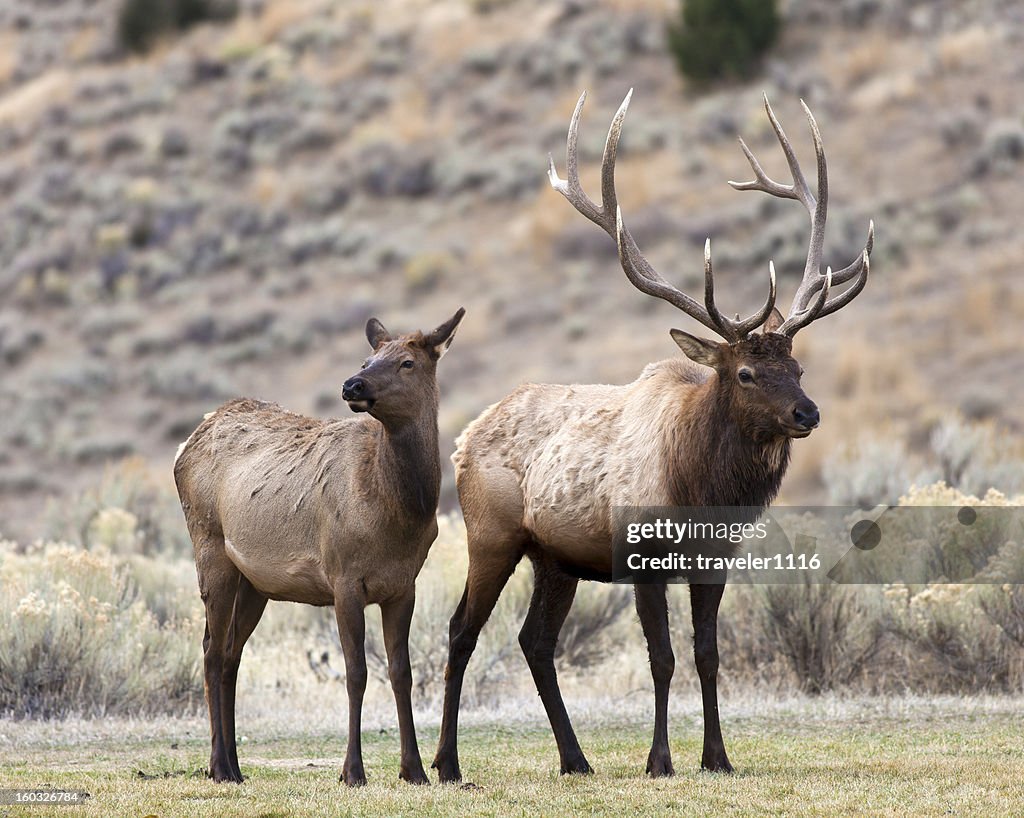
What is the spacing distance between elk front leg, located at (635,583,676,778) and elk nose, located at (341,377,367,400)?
1.88 meters

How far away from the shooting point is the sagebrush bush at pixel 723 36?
117 ft

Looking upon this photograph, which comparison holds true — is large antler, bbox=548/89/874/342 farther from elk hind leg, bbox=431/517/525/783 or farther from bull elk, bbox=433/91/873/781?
elk hind leg, bbox=431/517/525/783

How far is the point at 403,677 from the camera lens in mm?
8594

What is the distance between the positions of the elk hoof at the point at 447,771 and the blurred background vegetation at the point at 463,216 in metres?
8.81

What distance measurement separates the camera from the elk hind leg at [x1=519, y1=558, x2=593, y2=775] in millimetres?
9031

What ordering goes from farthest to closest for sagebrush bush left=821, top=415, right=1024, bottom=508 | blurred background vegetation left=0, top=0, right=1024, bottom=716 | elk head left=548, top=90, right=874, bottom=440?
blurred background vegetation left=0, top=0, right=1024, bottom=716
sagebrush bush left=821, top=415, right=1024, bottom=508
elk head left=548, top=90, right=874, bottom=440

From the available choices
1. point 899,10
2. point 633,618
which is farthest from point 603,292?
point 633,618

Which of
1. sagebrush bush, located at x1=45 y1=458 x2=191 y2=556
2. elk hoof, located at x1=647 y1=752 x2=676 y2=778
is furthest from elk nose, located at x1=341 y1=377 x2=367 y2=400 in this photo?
sagebrush bush, located at x1=45 y1=458 x2=191 y2=556

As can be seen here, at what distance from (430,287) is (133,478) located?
1332 centimetres

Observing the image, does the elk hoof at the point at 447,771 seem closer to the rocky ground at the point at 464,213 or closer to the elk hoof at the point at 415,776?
the elk hoof at the point at 415,776

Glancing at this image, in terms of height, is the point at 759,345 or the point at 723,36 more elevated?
the point at 723,36

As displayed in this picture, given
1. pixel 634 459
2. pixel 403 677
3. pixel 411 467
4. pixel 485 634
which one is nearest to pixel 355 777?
pixel 403 677

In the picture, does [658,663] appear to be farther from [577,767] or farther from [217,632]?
[217,632]

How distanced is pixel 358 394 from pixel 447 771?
88.3 inches
